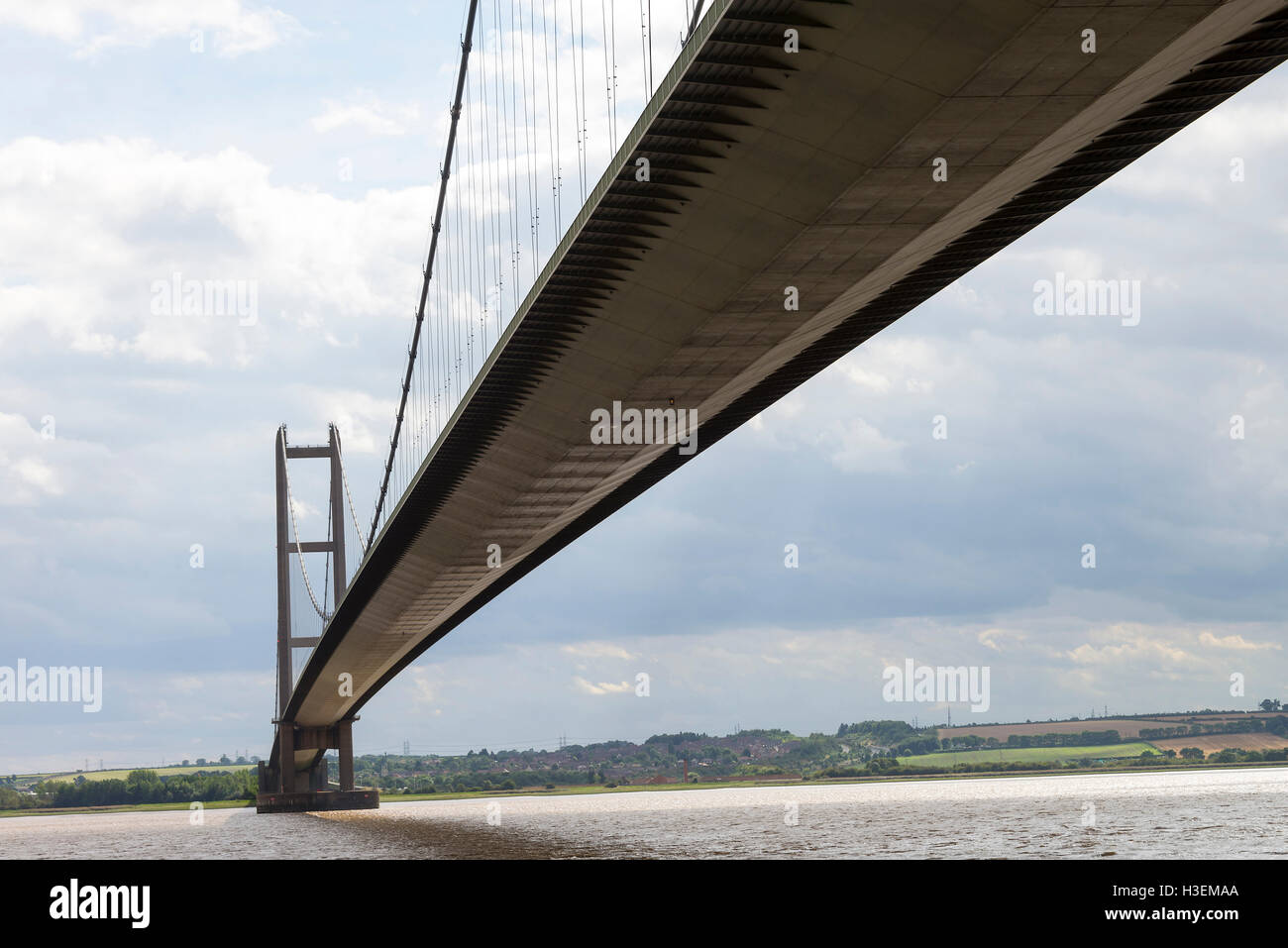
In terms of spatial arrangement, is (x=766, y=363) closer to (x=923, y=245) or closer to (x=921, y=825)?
(x=923, y=245)

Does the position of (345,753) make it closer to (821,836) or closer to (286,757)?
(286,757)

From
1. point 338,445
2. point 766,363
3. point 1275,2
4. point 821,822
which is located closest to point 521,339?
point 766,363

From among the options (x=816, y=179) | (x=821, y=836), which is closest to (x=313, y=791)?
(x=821, y=836)

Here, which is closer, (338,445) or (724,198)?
(724,198)

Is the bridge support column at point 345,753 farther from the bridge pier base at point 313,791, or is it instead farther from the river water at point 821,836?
the river water at point 821,836

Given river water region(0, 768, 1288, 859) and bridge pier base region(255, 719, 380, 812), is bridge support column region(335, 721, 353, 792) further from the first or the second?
river water region(0, 768, 1288, 859)

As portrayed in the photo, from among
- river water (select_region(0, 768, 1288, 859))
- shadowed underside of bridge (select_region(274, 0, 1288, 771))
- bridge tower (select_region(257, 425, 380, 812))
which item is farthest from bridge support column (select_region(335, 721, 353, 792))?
shadowed underside of bridge (select_region(274, 0, 1288, 771))
